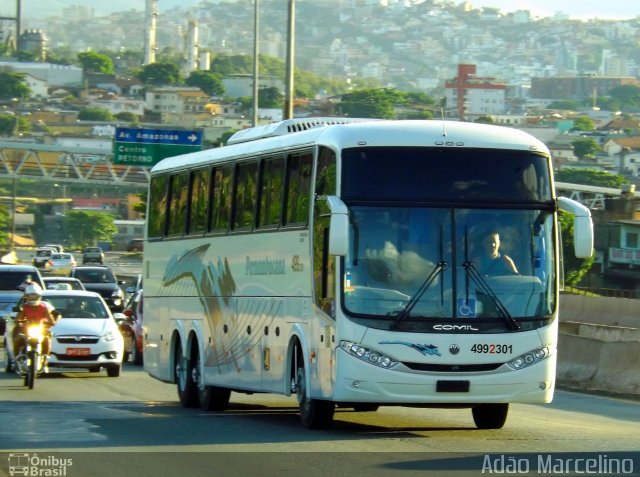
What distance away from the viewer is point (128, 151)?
5566cm

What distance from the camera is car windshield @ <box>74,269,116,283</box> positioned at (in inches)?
2222

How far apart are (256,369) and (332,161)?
10.6 ft

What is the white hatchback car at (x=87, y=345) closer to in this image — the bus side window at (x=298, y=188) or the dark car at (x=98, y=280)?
the bus side window at (x=298, y=188)

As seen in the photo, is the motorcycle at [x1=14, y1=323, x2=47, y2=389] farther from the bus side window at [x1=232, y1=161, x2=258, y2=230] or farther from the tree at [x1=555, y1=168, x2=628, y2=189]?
the tree at [x1=555, y1=168, x2=628, y2=189]

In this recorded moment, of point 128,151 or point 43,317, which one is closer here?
point 43,317

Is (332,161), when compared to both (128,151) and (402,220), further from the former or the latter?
(128,151)

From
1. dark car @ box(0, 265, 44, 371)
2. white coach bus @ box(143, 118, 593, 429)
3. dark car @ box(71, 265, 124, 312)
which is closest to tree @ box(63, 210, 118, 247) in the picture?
dark car @ box(71, 265, 124, 312)

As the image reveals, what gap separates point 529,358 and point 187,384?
659 cm

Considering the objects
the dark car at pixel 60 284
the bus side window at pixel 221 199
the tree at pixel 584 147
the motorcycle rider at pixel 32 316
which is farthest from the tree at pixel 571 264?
the tree at pixel 584 147

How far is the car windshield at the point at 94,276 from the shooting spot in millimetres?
56438

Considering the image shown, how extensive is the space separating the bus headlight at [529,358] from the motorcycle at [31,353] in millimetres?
9132

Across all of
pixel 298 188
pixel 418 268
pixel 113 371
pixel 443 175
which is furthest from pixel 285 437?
pixel 113 371

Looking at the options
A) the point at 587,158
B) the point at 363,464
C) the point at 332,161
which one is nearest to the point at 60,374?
the point at 332,161

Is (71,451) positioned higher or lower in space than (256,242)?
lower
